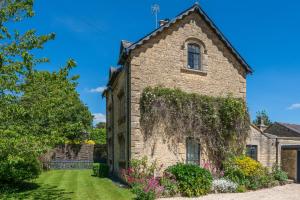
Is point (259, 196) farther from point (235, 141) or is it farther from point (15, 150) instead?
point (15, 150)

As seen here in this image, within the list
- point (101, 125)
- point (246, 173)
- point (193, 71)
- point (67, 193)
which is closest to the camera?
point (67, 193)

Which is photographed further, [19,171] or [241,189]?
[241,189]

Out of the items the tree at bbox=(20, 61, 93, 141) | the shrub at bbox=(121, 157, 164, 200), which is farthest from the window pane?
the tree at bbox=(20, 61, 93, 141)

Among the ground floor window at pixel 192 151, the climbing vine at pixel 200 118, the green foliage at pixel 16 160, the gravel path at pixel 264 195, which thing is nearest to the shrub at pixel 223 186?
the gravel path at pixel 264 195

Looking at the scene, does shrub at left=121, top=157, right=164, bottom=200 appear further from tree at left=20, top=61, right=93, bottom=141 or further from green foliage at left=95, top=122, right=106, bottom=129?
green foliage at left=95, top=122, right=106, bottom=129

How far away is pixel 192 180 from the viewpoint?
14.5 m

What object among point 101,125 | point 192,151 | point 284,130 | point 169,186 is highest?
point 284,130

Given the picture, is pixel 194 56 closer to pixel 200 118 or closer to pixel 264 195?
pixel 200 118

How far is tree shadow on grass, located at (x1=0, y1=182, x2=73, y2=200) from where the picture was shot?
13188 millimetres

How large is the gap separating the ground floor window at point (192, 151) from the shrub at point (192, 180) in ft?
6.94

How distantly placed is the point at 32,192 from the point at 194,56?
37.4 ft

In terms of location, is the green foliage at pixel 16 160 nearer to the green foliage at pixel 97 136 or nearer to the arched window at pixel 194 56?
the arched window at pixel 194 56

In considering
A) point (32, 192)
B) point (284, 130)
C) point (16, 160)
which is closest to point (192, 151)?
point (32, 192)

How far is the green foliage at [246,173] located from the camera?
54.5ft
